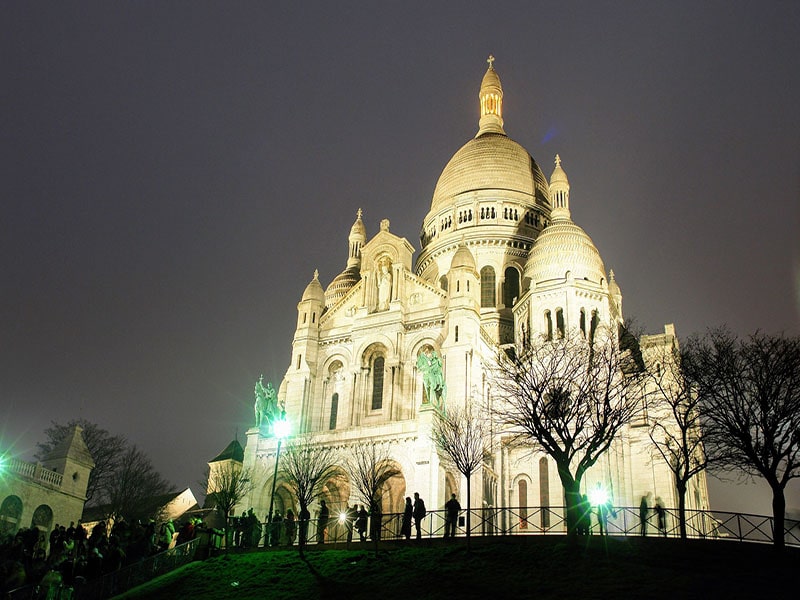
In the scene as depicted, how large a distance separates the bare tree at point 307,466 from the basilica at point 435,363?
1.00 metres

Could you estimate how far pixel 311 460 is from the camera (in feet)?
140

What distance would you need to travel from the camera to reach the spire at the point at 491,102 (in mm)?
86438

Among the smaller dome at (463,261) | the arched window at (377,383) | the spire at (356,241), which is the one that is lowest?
the arched window at (377,383)

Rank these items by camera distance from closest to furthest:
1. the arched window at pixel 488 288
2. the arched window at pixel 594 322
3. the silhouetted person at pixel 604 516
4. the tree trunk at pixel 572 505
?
the tree trunk at pixel 572 505, the silhouetted person at pixel 604 516, the arched window at pixel 594 322, the arched window at pixel 488 288

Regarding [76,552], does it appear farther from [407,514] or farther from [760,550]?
[760,550]

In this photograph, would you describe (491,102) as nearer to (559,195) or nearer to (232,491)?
(559,195)

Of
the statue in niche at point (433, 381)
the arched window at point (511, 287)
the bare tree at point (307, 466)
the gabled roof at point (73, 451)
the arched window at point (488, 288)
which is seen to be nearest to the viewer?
the bare tree at point (307, 466)

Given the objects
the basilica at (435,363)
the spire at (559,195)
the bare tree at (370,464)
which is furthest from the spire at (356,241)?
the bare tree at (370,464)

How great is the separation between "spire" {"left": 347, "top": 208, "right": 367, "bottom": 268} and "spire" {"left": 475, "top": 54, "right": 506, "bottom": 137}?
17627mm

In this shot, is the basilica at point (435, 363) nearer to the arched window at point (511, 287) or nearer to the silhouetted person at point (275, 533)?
the arched window at point (511, 287)

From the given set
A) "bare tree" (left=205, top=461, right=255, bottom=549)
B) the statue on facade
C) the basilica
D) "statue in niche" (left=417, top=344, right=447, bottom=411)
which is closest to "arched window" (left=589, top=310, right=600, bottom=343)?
the basilica

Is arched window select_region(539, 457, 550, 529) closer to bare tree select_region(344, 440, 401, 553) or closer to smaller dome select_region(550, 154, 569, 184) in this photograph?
bare tree select_region(344, 440, 401, 553)

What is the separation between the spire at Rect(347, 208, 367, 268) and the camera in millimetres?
79125

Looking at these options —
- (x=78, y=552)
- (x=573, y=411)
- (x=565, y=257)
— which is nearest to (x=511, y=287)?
(x=565, y=257)
